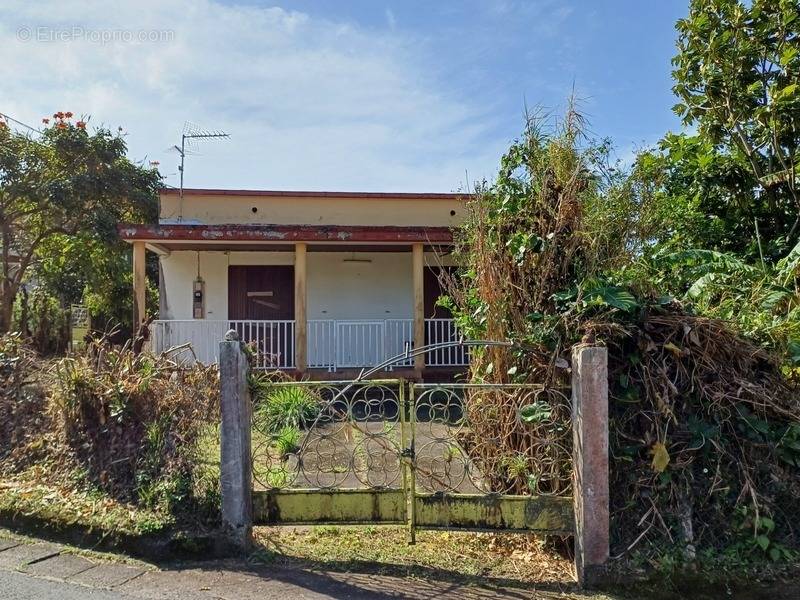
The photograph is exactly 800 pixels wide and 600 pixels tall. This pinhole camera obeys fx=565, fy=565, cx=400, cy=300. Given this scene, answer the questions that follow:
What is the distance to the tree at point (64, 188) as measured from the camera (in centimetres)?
1313

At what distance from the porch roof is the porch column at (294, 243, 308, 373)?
393mm

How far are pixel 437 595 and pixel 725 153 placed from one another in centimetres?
794

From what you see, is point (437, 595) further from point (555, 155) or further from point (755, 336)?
point (555, 155)

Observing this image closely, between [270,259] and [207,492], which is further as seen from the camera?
[270,259]

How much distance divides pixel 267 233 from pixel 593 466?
23.7 ft

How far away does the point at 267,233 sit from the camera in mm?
9508

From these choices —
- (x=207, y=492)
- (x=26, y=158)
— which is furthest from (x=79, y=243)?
(x=207, y=492)

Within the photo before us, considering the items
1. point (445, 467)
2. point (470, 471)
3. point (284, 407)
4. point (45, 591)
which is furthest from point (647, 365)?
point (45, 591)

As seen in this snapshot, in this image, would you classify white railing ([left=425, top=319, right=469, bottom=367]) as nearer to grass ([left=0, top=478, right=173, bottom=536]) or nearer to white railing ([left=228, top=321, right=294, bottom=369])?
white railing ([left=228, top=321, right=294, bottom=369])

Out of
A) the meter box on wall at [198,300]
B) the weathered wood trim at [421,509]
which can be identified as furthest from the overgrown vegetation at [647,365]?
the meter box on wall at [198,300]

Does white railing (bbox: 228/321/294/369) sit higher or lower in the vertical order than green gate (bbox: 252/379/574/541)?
higher

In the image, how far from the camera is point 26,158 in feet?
43.4

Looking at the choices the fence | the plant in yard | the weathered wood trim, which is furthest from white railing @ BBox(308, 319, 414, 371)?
the weathered wood trim

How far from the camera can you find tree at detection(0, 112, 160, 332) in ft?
43.1
